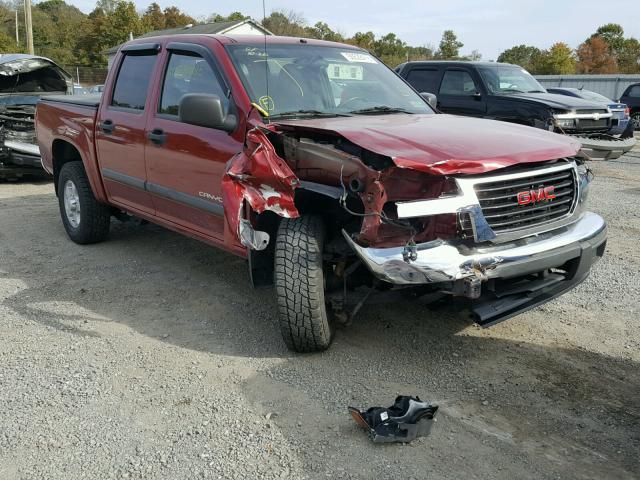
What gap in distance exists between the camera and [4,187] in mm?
9570

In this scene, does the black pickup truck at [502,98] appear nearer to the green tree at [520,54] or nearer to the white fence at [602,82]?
the white fence at [602,82]

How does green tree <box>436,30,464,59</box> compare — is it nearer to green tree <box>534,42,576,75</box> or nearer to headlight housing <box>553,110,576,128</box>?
green tree <box>534,42,576,75</box>

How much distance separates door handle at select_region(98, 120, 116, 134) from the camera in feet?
16.8

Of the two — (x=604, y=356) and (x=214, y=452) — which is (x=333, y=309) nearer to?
(x=214, y=452)

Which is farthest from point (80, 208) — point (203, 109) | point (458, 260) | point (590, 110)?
point (590, 110)

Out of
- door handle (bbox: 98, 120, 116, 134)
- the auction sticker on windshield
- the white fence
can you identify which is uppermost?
the white fence

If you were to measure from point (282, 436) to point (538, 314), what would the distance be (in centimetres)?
229

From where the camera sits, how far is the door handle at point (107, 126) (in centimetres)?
511

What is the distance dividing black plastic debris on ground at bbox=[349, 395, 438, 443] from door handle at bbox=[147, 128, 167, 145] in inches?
102

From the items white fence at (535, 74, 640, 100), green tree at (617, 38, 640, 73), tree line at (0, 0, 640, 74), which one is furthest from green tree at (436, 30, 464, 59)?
white fence at (535, 74, 640, 100)

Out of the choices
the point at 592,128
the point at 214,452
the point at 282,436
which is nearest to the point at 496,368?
the point at 282,436

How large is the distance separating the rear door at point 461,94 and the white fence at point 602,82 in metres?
17.9

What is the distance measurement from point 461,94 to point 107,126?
7.46 metres

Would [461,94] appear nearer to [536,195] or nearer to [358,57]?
[358,57]
